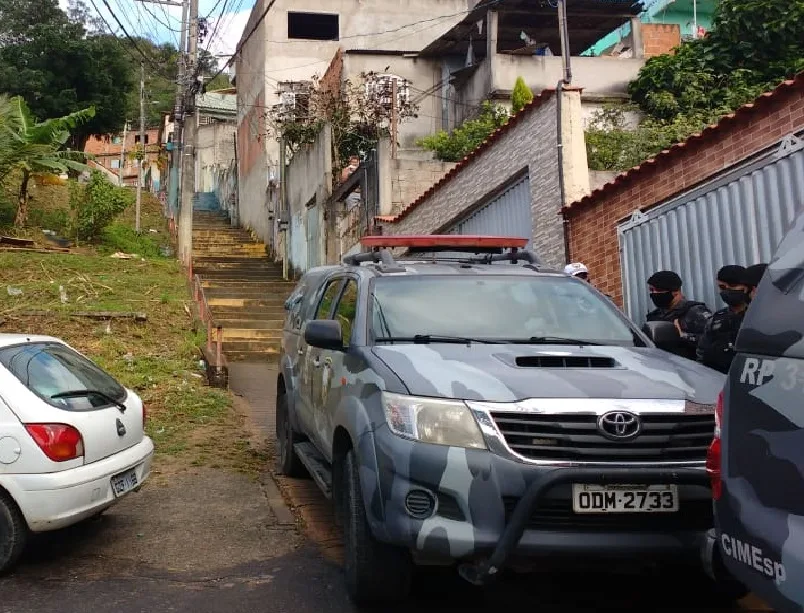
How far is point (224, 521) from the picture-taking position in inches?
237

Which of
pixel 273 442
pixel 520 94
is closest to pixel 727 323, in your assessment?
pixel 273 442

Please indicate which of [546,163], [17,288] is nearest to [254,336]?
[17,288]

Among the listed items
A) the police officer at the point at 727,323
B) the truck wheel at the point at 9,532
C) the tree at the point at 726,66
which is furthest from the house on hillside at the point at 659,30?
the truck wheel at the point at 9,532

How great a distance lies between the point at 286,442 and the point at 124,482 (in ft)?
6.97

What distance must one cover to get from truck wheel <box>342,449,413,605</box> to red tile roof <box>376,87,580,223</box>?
671cm

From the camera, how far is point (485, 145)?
38.5ft

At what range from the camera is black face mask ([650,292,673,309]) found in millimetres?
6648

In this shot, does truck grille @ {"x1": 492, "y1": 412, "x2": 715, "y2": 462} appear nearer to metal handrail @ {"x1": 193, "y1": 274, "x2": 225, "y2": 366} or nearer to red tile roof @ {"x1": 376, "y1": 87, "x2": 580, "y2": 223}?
red tile roof @ {"x1": 376, "y1": 87, "x2": 580, "y2": 223}

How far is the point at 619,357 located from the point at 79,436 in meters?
3.15

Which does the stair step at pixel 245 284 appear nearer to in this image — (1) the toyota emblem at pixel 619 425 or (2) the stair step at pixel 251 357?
(2) the stair step at pixel 251 357

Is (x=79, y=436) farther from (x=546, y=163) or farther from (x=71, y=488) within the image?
(x=546, y=163)

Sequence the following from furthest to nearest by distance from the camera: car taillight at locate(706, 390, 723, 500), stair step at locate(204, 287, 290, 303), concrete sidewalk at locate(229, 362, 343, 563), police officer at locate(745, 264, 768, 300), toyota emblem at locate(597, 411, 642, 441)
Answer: stair step at locate(204, 287, 290, 303)
concrete sidewalk at locate(229, 362, 343, 563)
police officer at locate(745, 264, 768, 300)
toyota emblem at locate(597, 411, 642, 441)
car taillight at locate(706, 390, 723, 500)

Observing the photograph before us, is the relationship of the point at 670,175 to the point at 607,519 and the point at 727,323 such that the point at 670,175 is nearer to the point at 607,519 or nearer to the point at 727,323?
the point at 727,323

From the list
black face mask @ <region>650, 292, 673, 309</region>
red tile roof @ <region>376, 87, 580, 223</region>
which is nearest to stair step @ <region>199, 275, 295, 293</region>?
red tile roof @ <region>376, 87, 580, 223</region>
